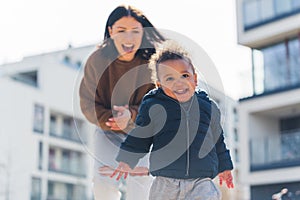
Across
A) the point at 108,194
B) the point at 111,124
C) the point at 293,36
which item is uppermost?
the point at 293,36

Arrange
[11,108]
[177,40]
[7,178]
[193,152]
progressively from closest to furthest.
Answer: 1. [193,152]
2. [177,40]
3. [7,178]
4. [11,108]

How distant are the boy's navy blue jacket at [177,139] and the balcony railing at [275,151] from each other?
1744cm

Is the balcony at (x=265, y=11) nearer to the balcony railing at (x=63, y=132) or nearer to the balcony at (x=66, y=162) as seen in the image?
the balcony railing at (x=63, y=132)

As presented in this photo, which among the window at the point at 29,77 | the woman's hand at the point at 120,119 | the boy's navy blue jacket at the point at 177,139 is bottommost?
the boy's navy blue jacket at the point at 177,139

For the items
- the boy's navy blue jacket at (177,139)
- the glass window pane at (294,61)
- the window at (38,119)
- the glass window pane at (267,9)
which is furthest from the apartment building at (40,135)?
the boy's navy blue jacket at (177,139)

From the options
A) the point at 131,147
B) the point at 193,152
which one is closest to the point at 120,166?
the point at 131,147

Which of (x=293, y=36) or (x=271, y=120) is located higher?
(x=293, y=36)

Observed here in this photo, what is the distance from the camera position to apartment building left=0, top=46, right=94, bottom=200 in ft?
140

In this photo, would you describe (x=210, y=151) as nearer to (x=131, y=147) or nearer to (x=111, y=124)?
(x=131, y=147)

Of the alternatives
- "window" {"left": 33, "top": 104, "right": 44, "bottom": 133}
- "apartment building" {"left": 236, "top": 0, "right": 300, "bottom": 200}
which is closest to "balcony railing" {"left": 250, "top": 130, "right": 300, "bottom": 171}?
"apartment building" {"left": 236, "top": 0, "right": 300, "bottom": 200}

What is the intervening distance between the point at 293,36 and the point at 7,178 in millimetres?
22548

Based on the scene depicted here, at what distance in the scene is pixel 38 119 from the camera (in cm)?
4491

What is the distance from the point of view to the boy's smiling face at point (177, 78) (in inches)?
116

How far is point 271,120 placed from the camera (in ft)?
76.3
